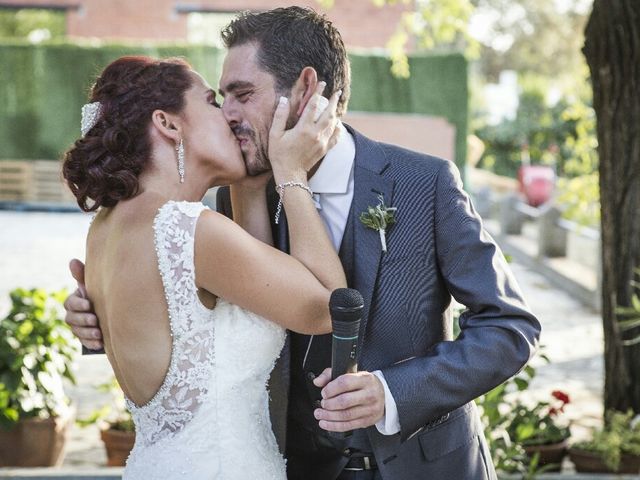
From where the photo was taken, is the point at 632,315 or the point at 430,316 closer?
the point at 430,316

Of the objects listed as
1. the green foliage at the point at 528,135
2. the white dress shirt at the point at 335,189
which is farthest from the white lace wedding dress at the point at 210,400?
the green foliage at the point at 528,135

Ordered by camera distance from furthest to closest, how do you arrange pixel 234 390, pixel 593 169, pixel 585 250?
pixel 585 250
pixel 593 169
pixel 234 390

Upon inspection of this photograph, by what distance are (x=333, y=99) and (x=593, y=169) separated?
8.11 metres

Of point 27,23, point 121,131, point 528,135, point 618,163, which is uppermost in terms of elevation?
point 121,131

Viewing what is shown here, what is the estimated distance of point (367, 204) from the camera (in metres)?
2.89

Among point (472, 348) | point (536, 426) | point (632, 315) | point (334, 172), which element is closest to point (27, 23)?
point (632, 315)

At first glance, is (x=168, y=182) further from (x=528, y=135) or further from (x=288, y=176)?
(x=528, y=135)

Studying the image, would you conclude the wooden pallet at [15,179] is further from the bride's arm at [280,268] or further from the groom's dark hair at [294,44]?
the bride's arm at [280,268]

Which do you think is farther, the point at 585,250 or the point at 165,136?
the point at 585,250

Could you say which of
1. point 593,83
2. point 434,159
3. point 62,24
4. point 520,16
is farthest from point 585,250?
point 520,16

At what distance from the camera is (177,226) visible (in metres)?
2.70

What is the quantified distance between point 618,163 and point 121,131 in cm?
386

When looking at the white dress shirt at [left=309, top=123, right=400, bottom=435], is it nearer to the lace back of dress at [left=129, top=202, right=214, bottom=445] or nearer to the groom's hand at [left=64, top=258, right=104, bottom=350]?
the lace back of dress at [left=129, top=202, right=214, bottom=445]

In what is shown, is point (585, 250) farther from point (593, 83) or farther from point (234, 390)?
point (234, 390)
